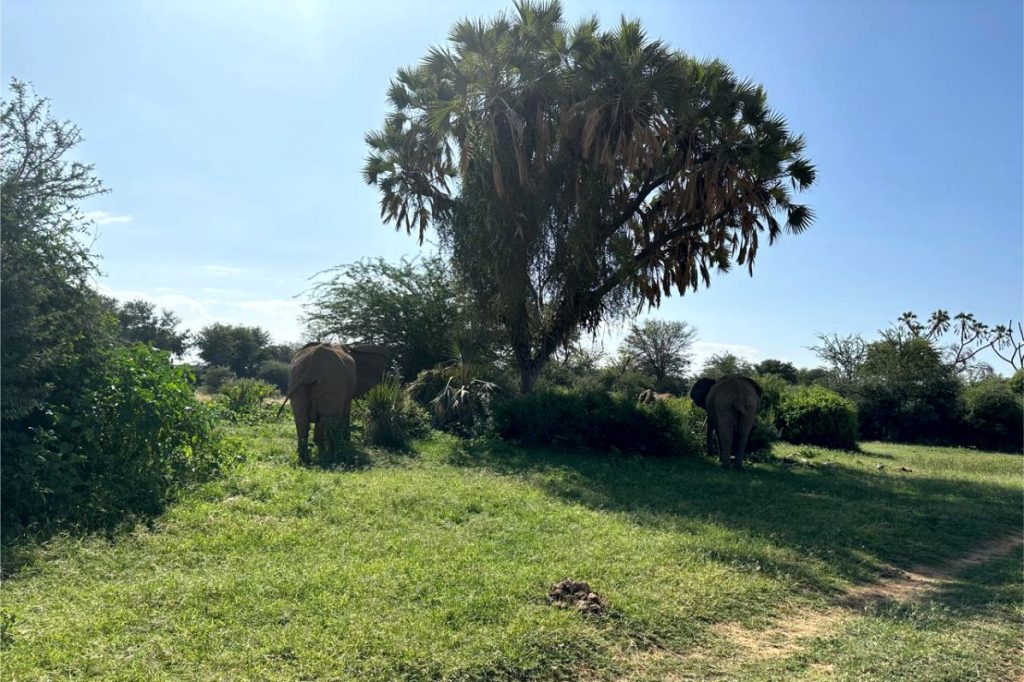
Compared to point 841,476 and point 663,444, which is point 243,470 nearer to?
point 663,444

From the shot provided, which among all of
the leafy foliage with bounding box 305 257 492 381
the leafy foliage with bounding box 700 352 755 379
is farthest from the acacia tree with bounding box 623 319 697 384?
the leafy foliage with bounding box 305 257 492 381

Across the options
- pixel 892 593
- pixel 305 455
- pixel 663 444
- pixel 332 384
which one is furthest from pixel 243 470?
pixel 663 444

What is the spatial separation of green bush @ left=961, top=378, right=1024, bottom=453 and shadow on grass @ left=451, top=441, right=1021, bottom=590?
12784 millimetres

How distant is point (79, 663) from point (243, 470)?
5179 mm

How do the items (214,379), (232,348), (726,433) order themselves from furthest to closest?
(232,348) → (214,379) → (726,433)

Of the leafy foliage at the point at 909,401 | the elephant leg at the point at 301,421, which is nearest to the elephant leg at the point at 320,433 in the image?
the elephant leg at the point at 301,421

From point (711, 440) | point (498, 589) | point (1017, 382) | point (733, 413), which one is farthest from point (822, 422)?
point (498, 589)

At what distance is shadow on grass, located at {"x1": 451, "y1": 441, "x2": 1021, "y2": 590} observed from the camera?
7262 mm

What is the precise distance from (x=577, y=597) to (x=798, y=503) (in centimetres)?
601

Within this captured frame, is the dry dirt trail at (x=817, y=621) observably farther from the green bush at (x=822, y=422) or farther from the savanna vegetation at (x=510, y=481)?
the green bush at (x=822, y=422)

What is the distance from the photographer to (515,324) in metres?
16.8

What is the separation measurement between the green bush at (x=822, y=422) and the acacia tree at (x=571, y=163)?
5563 mm

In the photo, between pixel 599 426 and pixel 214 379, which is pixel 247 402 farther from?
pixel 214 379

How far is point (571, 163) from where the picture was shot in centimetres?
1591
